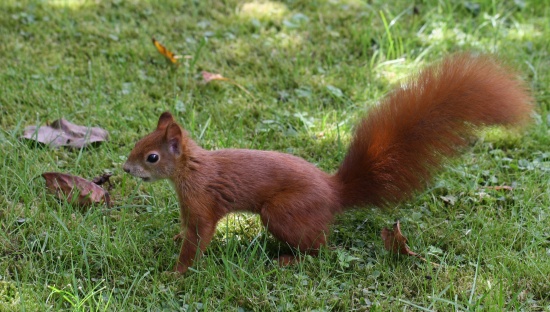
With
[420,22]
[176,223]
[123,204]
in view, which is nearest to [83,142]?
[123,204]

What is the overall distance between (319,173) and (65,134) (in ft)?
4.30

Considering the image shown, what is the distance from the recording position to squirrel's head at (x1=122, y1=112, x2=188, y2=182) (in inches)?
96.1

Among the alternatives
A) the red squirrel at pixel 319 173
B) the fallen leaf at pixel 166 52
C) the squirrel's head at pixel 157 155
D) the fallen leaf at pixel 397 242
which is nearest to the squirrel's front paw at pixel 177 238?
the red squirrel at pixel 319 173

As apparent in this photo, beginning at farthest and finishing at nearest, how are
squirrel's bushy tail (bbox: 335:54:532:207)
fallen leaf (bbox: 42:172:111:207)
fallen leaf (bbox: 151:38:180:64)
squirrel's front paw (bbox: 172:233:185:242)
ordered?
fallen leaf (bbox: 151:38:180:64) → fallen leaf (bbox: 42:172:111:207) → squirrel's front paw (bbox: 172:233:185:242) → squirrel's bushy tail (bbox: 335:54:532:207)

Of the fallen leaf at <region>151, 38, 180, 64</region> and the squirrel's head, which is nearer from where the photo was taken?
the squirrel's head

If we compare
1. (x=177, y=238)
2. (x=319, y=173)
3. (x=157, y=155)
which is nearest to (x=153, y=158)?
(x=157, y=155)

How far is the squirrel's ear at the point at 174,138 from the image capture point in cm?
→ 243

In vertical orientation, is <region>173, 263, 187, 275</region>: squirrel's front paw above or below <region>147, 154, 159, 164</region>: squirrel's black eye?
below

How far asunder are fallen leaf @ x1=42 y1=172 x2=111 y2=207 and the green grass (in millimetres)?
43

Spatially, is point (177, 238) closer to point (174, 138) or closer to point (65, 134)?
point (174, 138)

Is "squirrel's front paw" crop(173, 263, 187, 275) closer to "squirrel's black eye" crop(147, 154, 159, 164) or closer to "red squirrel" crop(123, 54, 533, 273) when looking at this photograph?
"red squirrel" crop(123, 54, 533, 273)

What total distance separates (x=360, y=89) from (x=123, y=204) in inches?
59.8

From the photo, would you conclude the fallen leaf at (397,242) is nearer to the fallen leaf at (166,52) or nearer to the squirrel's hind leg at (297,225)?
the squirrel's hind leg at (297,225)

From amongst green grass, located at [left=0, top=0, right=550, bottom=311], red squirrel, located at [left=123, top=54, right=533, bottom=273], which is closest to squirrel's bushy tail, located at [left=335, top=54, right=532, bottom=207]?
red squirrel, located at [left=123, top=54, right=533, bottom=273]
